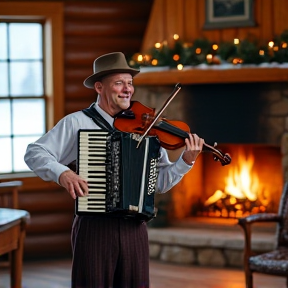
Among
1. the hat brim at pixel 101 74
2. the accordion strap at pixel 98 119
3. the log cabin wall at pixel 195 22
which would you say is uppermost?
the log cabin wall at pixel 195 22

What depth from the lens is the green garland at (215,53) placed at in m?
7.08

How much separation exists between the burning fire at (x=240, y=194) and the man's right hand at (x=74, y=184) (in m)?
4.32

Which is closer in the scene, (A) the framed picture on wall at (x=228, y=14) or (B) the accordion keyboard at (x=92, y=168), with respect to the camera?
(B) the accordion keyboard at (x=92, y=168)

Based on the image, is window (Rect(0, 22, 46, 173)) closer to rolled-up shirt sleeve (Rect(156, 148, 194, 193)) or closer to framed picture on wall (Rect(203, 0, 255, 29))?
framed picture on wall (Rect(203, 0, 255, 29))

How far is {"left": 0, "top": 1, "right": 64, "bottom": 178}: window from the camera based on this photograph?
7789 millimetres

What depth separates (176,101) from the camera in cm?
768

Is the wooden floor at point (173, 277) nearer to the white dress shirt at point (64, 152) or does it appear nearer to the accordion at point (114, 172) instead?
the white dress shirt at point (64, 152)

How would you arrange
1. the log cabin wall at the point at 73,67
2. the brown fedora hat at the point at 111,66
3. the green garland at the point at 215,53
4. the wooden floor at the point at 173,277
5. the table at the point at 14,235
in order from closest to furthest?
the brown fedora hat at the point at 111,66 < the table at the point at 14,235 < the wooden floor at the point at 173,277 < the green garland at the point at 215,53 < the log cabin wall at the point at 73,67

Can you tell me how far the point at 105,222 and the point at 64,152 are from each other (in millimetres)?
382

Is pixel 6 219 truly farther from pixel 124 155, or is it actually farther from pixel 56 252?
pixel 56 252

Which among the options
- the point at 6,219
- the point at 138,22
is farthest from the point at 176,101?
the point at 6,219

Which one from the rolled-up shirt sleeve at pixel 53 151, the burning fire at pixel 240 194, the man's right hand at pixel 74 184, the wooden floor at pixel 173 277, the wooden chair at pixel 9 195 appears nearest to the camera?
the man's right hand at pixel 74 184

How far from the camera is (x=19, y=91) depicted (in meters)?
7.89

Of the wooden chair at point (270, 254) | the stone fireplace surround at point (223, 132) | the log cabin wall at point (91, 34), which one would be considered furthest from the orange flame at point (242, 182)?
the wooden chair at point (270, 254)
